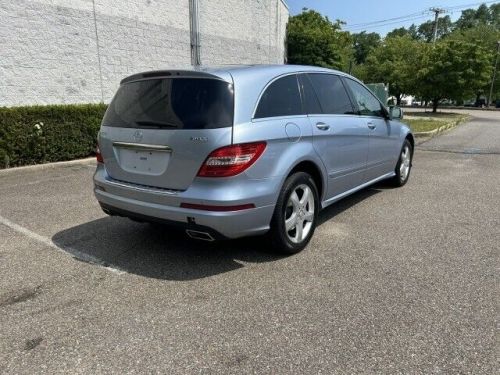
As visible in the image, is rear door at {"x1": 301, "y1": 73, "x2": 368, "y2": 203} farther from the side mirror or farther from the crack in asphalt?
the crack in asphalt

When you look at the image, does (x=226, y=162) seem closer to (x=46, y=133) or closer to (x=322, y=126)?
(x=322, y=126)

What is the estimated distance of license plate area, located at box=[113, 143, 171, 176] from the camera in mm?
3262

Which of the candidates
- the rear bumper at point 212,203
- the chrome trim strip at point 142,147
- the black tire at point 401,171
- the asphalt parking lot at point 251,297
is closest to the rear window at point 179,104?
the chrome trim strip at point 142,147

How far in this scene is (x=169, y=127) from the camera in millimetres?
3209

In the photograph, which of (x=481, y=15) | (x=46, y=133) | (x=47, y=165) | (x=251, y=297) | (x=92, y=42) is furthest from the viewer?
(x=481, y=15)

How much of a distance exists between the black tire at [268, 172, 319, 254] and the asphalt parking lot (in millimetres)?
141

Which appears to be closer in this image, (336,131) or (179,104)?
(179,104)

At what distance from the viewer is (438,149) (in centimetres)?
1080

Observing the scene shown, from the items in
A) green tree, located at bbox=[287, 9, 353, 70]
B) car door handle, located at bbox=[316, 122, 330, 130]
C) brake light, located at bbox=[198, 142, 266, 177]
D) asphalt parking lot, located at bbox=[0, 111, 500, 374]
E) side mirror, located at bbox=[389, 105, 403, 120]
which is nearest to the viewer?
asphalt parking lot, located at bbox=[0, 111, 500, 374]

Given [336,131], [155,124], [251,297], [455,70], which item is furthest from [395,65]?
[251,297]

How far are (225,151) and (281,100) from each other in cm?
90

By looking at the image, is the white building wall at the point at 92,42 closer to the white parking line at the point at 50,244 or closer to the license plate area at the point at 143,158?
the white parking line at the point at 50,244

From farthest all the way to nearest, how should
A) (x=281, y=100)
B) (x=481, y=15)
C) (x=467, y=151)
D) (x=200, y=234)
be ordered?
1. (x=481, y=15)
2. (x=467, y=151)
3. (x=281, y=100)
4. (x=200, y=234)

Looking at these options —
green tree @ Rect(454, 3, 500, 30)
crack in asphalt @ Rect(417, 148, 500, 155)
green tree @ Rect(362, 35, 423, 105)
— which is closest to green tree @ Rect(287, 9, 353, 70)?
green tree @ Rect(362, 35, 423, 105)
